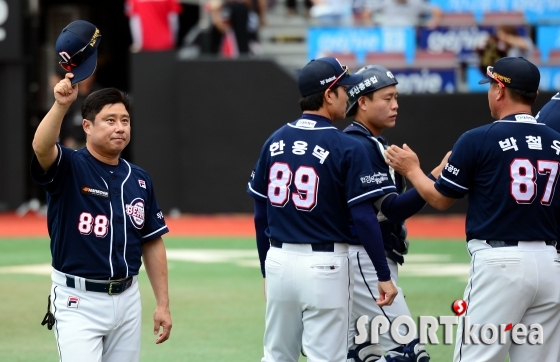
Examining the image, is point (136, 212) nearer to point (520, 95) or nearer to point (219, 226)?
point (520, 95)

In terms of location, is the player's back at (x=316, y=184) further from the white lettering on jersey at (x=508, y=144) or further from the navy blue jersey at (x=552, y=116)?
the navy blue jersey at (x=552, y=116)

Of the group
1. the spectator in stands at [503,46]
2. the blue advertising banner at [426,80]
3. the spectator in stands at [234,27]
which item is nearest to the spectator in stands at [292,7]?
the spectator in stands at [234,27]

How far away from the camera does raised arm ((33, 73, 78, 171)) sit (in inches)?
200

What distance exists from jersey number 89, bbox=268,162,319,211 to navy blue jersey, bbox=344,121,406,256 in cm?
43

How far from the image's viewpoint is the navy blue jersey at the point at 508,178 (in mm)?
5770

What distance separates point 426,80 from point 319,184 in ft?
41.3

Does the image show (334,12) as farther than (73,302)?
Yes

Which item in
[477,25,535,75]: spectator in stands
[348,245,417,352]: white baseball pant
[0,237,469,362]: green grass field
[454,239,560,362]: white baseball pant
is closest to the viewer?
[454,239,560,362]: white baseball pant

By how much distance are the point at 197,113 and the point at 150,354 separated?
34.4 ft

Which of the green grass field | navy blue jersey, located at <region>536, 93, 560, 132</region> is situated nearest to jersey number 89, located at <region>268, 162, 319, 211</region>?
navy blue jersey, located at <region>536, 93, 560, 132</region>

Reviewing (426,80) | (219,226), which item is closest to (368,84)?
(219,226)

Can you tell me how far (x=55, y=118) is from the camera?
5094 mm

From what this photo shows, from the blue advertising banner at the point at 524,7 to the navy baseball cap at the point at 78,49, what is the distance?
1353 centimetres

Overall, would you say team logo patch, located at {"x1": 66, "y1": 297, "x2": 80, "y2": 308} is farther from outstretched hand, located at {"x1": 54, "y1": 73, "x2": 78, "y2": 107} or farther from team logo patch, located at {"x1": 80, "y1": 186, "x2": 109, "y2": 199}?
outstretched hand, located at {"x1": 54, "y1": 73, "x2": 78, "y2": 107}
